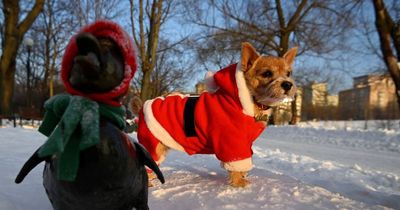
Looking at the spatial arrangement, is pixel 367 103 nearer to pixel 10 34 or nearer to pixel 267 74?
pixel 10 34

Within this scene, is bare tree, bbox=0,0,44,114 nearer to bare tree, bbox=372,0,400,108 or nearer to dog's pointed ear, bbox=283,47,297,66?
bare tree, bbox=372,0,400,108

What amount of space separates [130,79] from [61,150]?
0.95 ft

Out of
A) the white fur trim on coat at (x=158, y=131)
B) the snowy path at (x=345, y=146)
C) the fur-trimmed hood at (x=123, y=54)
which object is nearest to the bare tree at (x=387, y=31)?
the snowy path at (x=345, y=146)

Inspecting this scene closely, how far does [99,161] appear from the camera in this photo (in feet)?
3.19

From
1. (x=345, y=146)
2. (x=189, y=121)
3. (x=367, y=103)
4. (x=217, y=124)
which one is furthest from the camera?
(x=367, y=103)

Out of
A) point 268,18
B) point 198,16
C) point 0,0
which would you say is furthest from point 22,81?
point 268,18

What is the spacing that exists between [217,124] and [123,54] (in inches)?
70.5

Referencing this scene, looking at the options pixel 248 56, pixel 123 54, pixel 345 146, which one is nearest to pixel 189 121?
pixel 248 56

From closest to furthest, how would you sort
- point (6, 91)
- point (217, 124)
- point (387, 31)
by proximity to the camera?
point (217, 124)
point (387, 31)
point (6, 91)

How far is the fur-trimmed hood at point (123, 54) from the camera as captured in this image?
3.20ft

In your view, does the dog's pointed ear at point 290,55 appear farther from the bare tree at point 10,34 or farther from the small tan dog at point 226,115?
the bare tree at point 10,34

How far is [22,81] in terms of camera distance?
4006 cm

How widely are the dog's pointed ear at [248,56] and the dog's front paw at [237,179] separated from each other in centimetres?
82

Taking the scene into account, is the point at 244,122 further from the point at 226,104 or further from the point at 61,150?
the point at 61,150
